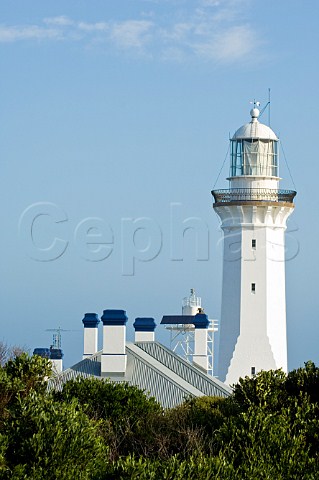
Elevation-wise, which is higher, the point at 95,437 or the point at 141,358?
the point at 141,358

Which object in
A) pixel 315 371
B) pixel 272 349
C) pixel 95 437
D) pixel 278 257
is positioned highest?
pixel 278 257

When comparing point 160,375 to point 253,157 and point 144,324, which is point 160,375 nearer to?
point 144,324

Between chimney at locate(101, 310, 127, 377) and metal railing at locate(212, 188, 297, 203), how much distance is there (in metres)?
11.1

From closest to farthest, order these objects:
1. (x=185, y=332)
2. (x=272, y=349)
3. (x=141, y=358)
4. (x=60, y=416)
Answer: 1. (x=60, y=416)
2. (x=141, y=358)
3. (x=272, y=349)
4. (x=185, y=332)

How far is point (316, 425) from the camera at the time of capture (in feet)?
89.2

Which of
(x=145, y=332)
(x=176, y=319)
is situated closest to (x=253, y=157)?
(x=176, y=319)

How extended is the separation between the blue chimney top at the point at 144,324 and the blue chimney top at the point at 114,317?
124 inches

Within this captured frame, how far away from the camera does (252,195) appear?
153ft

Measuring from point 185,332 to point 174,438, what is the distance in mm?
20725

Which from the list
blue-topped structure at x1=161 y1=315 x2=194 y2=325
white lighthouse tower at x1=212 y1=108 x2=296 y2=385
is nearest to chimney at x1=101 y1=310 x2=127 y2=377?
white lighthouse tower at x1=212 y1=108 x2=296 y2=385

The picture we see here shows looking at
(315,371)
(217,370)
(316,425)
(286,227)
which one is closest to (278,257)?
(286,227)

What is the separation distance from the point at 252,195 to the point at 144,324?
8625 mm

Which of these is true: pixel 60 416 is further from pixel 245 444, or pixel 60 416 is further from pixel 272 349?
pixel 272 349

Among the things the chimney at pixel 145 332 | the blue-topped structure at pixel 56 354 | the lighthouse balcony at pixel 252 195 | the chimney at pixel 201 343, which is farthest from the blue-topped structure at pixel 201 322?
the lighthouse balcony at pixel 252 195
